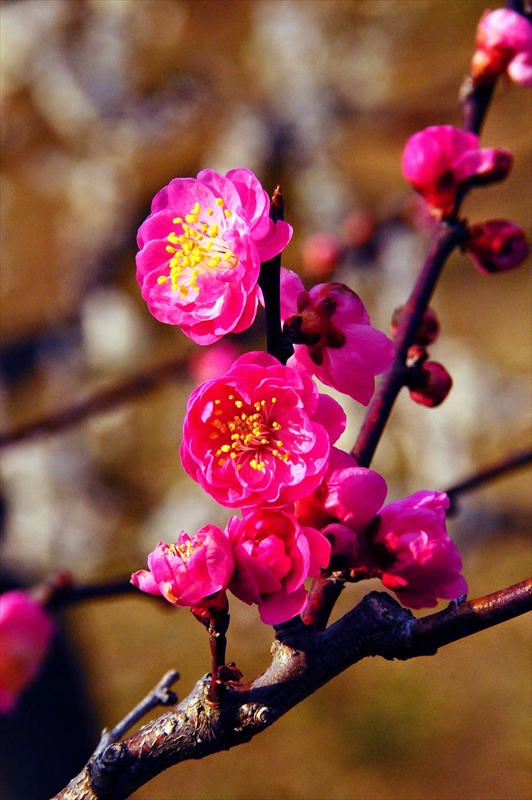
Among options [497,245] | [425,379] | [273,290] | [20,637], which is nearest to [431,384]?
[425,379]

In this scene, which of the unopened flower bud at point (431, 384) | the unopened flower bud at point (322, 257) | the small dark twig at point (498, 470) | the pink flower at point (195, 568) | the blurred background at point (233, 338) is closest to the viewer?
the pink flower at point (195, 568)

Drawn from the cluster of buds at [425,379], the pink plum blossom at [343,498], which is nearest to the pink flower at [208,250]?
the pink plum blossom at [343,498]

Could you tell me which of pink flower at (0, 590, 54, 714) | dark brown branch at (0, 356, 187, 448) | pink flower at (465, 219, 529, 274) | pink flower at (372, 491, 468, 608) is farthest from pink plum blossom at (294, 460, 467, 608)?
dark brown branch at (0, 356, 187, 448)

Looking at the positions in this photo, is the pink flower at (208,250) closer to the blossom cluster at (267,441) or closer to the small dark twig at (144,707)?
the blossom cluster at (267,441)

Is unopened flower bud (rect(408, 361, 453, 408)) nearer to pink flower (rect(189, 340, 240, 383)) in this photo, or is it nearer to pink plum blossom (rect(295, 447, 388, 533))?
pink plum blossom (rect(295, 447, 388, 533))

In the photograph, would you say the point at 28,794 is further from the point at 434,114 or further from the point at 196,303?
the point at 434,114

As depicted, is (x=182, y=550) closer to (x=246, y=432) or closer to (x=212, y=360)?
(x=246, y=432)
